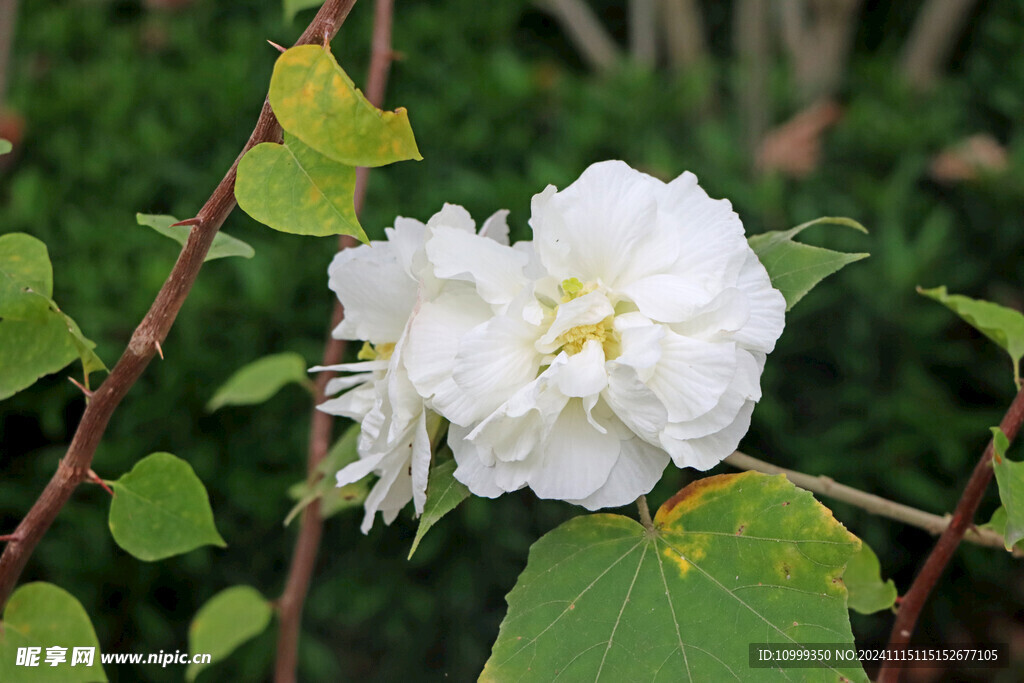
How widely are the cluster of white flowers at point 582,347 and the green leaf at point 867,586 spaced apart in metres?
0.21

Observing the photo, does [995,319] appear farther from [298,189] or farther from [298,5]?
[298,5]

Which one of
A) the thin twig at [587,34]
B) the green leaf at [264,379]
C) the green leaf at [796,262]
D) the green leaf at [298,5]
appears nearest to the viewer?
the green leaf at [796,262]

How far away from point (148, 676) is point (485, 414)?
1.33 meters

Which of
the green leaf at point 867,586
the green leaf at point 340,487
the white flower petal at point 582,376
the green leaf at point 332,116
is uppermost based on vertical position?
the green leaf at point 332,116

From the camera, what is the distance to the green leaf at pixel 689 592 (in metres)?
0.43

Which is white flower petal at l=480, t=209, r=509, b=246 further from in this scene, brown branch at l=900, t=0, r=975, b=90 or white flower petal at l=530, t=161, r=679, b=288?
brown branch at l=900, t=0, r=975, b=90

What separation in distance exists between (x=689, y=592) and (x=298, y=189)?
28 centimetres

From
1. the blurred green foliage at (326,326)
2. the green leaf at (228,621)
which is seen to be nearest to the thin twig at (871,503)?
the green leaf at (228,621)

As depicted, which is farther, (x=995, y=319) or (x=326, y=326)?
(x=326, y=326)

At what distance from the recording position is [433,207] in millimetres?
1604

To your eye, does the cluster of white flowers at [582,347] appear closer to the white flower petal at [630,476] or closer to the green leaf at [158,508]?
the white flower petal at [630,476]

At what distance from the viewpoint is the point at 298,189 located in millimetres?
407

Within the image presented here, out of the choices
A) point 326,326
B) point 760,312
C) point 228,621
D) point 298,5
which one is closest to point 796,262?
point 760,312

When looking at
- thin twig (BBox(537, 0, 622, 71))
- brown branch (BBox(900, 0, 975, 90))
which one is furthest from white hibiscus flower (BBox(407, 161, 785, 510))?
brown branch (BBox(900, 0, 975, 90))
